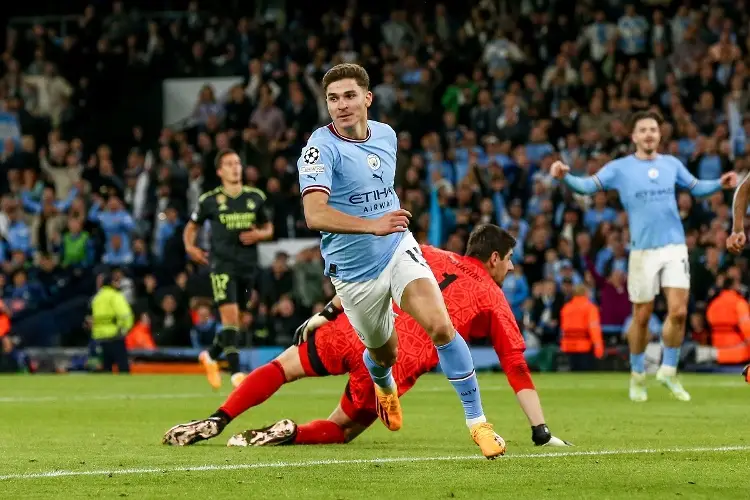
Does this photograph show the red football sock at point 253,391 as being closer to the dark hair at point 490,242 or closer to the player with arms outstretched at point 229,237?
the dark hair at point 490,242

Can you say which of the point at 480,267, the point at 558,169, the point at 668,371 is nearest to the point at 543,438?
the point at 480,267

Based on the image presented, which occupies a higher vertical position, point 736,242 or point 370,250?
point 370,250

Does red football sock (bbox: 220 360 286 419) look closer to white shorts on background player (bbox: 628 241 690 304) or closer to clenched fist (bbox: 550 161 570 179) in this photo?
clenched fist (bbox: 550 161 570 179)

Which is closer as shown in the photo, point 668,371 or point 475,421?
point 475,421

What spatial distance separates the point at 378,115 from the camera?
2633 centimetres

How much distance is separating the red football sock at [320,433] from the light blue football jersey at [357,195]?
1.18m

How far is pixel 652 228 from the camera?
14.5 meters

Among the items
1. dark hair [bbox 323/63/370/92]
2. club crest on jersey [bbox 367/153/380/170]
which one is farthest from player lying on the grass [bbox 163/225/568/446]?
dark hair [bbox 323/63/370/92]

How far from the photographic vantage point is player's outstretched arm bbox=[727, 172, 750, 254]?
9.94m

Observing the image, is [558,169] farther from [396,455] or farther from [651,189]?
[396,455]

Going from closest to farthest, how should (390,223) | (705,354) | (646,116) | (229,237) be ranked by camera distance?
(390,223) → (646,116) → (229,237) → (705,354)

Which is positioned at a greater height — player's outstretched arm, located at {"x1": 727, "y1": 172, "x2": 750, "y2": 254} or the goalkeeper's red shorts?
player's outstretched arm, located at {"x1": 727, "y1": 172, "x2": 750, "y2": 254}

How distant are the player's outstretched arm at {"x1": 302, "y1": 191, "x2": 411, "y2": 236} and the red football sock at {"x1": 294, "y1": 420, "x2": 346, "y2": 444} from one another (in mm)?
1660

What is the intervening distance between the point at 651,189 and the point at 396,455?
658 centimetres
